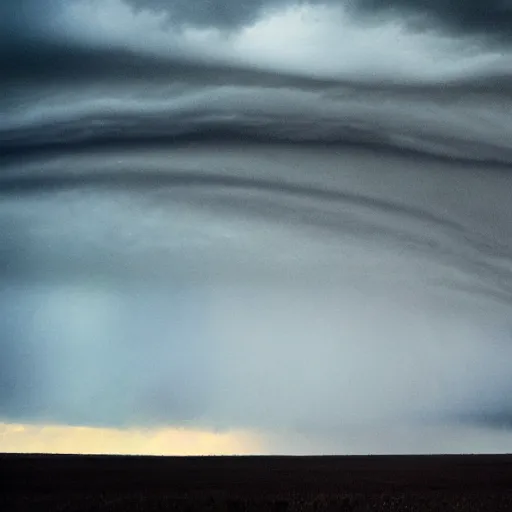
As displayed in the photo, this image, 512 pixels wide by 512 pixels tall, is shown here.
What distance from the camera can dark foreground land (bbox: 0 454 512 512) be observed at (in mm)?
14461

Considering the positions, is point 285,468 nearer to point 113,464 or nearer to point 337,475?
point 337,475

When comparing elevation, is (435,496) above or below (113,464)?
below

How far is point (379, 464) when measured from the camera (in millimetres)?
25484

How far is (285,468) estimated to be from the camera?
22812 millimetres

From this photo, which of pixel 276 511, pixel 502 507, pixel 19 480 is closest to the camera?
A: pixel 276 511

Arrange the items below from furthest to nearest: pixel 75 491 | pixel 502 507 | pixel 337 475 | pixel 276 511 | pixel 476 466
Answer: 1. pixel 476 466
2. pixel 337 475
3. pixel 75 491
4. pixel 502 507
5. pixel 276 511

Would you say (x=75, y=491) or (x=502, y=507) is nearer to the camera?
(x=502, y=507)

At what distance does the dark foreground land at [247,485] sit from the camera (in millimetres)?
14461

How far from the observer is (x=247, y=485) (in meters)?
17.9

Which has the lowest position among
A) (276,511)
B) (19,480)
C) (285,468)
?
(276,511)

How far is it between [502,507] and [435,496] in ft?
4.39

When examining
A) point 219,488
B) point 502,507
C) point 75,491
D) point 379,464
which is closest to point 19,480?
point 75,491

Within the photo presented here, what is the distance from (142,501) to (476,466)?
1290 centimetres

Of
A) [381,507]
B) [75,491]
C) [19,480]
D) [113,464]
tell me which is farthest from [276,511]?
[113,464]
